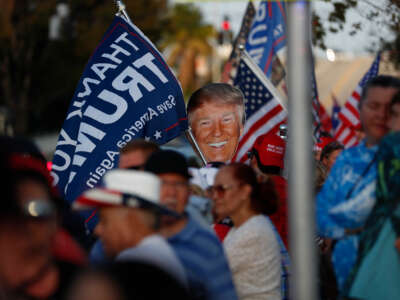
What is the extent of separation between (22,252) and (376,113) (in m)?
1.83

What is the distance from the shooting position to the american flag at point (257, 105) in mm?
8070

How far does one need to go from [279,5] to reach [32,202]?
7768 mm

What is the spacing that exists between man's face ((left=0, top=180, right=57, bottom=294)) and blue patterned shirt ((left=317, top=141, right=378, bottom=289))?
140 cm

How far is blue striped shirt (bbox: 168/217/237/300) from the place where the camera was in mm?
2807

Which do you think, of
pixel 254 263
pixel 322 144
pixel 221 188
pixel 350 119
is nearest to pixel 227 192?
pixel 221 188

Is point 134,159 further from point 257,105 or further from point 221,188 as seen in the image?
point 257,105

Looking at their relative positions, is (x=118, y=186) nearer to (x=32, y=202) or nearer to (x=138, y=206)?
(x=138, y=206)

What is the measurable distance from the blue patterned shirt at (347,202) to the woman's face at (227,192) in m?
0.42

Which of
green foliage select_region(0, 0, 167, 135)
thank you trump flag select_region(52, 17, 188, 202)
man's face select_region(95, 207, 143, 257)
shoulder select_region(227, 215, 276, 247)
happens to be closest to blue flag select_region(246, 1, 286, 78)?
thank you trump flag select_region(52, 17, 188, 202)

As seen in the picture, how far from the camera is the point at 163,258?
8.91 feet

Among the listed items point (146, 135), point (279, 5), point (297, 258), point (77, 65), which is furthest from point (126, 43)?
point (77, 65)

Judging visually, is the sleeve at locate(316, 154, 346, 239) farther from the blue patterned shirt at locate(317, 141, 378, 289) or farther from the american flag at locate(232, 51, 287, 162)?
the american flag at locate(232, 51, 287, 162)

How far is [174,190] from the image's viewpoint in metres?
3.23

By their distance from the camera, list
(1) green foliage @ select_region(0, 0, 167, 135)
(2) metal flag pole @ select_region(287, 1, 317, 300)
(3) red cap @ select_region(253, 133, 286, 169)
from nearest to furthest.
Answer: (2) metal flag pole @ select_region(287, 1, 317, 300) → (3) red cap @ select_region(253, 133, 286, 169) → (1) green foliage @ select_region(0, 0, 167, 135)
